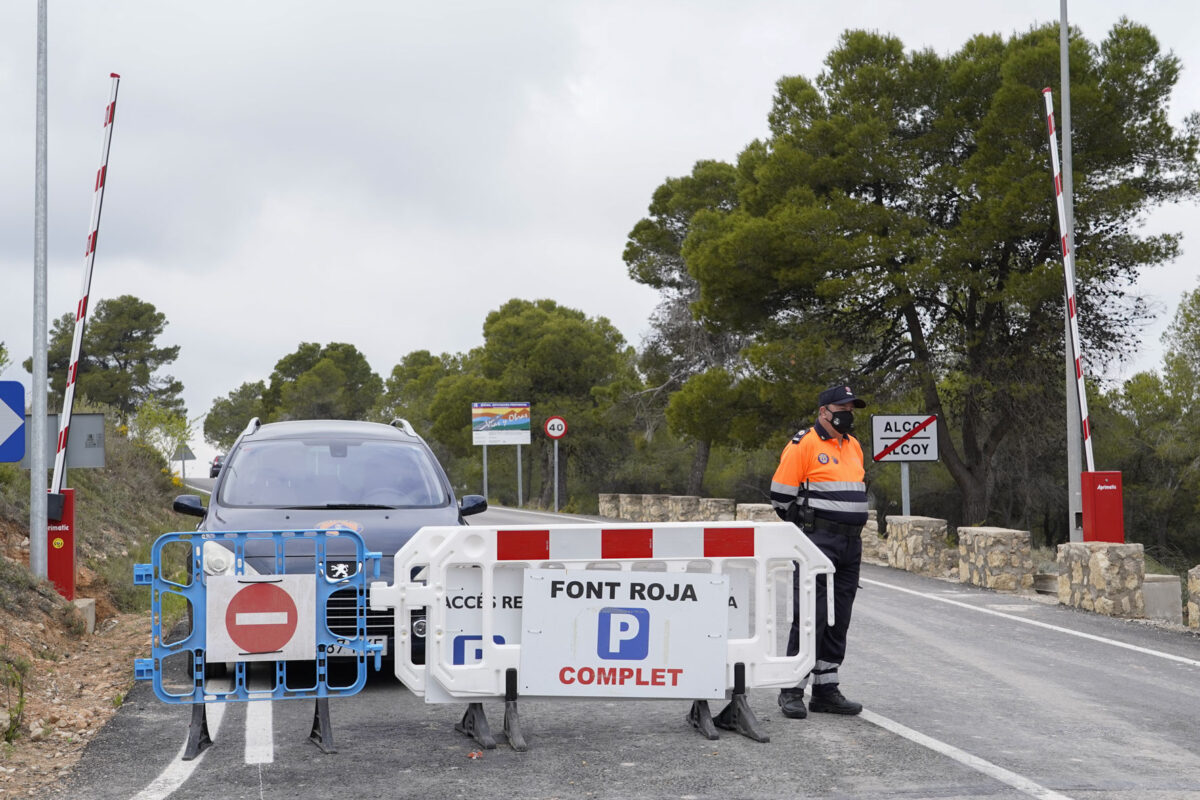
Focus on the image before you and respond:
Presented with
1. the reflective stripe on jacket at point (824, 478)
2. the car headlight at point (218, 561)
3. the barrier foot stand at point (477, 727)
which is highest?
the reflective stripe on jacket at point (824, 478)

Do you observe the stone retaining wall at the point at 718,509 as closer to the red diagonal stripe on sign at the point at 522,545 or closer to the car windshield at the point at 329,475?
the car windshield at the point at 329,475

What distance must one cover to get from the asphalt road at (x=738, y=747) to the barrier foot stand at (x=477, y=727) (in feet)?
0.21

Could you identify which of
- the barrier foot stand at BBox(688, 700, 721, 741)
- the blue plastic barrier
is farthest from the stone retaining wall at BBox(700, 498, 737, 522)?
the blue plastic barrier

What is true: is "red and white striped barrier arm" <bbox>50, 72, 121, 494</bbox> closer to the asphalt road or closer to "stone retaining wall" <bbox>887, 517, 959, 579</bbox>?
the asphalt road

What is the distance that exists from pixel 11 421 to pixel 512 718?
6070 millimetres

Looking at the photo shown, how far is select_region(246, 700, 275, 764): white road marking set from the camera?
629cm

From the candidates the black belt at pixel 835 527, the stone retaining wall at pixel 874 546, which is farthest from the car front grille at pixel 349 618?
the stone retaining wall at pixel 874 546

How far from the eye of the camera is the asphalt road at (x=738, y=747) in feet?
18.5

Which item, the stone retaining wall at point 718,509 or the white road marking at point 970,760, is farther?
the stone retaining wall at point 718,509

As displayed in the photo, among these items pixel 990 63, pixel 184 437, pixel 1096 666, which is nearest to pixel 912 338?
pixel 990 63

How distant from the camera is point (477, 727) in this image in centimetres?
660

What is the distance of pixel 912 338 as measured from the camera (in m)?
29.2

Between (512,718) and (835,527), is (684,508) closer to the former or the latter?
(835,527)

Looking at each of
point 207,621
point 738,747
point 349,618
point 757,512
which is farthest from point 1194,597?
point 757,512
